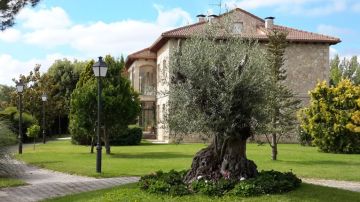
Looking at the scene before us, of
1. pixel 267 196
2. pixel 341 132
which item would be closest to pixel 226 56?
pixel 267 196

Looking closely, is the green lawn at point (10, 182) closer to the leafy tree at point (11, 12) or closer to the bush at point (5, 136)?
the bush at point (5, 136)

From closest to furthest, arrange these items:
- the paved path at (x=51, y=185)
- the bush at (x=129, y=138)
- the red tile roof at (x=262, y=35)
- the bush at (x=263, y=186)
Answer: the bush at (x=263, y=186), the paved path at (x=51, y=185), the bush at (x=129, y=138), the red tile roof at (x=262, y=35)

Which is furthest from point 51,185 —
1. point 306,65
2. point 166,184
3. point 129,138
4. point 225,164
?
point 306,65

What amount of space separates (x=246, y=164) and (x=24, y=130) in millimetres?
31957

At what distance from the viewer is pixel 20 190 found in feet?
42.2

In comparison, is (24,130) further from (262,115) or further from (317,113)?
(262,115)


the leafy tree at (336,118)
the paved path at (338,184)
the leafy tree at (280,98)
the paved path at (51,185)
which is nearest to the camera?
the paved path at (51,185)

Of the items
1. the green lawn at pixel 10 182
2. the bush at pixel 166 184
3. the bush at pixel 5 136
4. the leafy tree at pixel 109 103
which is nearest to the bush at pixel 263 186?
the bush at pixel 166 184

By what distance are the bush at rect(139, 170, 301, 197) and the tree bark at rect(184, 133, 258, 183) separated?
259 mm

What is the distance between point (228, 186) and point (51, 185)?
5653 millimetres

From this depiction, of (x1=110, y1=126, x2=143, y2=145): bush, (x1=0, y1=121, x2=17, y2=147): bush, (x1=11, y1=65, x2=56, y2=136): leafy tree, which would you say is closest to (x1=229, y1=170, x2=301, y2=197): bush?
(x1=0, y1=121, x2=17, y2=147): bush

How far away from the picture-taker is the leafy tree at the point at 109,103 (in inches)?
931

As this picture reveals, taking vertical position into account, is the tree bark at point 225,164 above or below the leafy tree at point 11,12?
below

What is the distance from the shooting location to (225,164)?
10695 mm
